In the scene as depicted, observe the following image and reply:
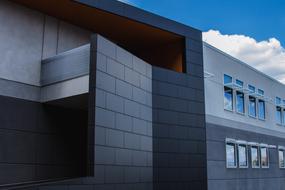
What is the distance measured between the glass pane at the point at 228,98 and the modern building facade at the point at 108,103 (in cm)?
19

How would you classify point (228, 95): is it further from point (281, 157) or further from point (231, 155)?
point (281, 157)

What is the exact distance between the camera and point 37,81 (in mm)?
13555

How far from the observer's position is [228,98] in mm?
19750

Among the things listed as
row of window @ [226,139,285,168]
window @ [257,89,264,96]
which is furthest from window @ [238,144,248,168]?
window @ [257,89,264,96]

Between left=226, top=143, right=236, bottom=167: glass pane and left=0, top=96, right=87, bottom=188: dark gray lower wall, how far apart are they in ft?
25.0

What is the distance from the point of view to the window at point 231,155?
1868cm

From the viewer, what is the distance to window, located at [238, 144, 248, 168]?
19.7 metres

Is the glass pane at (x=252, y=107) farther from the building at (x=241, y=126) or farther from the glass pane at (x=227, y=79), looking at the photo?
the glass pane at (x=227, y=79)

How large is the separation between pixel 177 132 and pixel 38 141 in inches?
221

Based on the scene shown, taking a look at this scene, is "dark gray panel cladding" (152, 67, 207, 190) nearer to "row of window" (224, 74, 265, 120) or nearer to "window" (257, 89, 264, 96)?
"row of window" (224, 74, 265, 120)

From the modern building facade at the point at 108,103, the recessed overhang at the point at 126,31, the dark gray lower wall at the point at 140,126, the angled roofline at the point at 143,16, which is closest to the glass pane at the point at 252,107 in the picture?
the modern building facade at the point at 108,103

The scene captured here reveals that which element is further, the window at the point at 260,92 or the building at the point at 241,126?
the window at the point at 260,92

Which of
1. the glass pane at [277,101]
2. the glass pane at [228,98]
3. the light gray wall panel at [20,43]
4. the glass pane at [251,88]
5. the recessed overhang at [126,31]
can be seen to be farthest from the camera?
the glass pane at [277,101]

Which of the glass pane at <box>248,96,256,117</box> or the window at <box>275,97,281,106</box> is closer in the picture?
the glass pane at <box>248,96,256,117</box>
